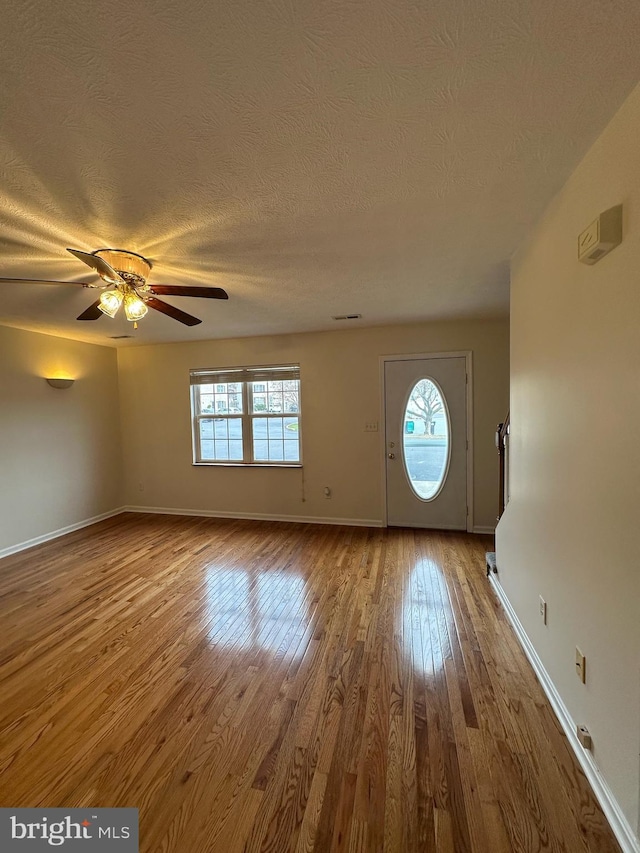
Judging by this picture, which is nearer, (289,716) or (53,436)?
(289,716)

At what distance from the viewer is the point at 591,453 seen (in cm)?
136

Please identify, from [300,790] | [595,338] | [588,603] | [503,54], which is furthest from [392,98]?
[300,790]

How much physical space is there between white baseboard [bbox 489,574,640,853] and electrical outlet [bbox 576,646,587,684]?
0.23m

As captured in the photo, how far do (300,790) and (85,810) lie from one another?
76 centimetres

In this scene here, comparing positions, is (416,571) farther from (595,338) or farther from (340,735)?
(595,338)

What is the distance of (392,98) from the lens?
3.65 feet

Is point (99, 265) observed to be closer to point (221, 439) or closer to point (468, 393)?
point (221, 439)

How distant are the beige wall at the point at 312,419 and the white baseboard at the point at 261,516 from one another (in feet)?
0.13

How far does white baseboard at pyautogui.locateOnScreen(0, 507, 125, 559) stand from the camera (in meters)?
3.77

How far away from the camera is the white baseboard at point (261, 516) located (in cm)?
442

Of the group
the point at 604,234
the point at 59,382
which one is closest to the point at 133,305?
the point at 604,234

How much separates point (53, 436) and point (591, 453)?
205 inches

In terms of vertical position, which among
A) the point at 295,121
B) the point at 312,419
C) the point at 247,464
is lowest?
the point at 247,464

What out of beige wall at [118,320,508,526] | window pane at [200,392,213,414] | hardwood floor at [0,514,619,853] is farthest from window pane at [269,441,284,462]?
hardwood floor at [0,514,619,853]
